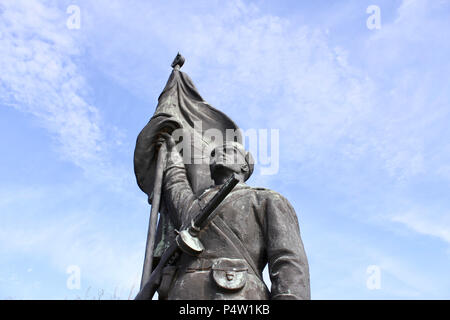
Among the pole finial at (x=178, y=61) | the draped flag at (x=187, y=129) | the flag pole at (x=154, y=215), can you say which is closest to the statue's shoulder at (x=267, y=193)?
the draped flag at (x=187, y=129)

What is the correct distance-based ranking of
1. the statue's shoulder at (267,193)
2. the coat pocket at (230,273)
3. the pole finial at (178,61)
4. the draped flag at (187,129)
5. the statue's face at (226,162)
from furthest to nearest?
the pole finial at (178,61)
the draped flag at (187,129)
the statue's face at (226,162)
the statue's shoulder at (267,193)
the coat pocket at (230,273)

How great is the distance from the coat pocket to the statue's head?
40.8 inches

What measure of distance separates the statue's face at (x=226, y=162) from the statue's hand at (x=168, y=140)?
2.30 ft

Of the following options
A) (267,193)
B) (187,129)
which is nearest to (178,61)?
(187,129)

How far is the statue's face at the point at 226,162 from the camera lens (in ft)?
18.9

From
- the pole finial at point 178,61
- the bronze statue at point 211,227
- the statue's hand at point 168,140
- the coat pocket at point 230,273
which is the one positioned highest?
the pole finial at point 178,61

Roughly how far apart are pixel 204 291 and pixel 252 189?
1.19 metres

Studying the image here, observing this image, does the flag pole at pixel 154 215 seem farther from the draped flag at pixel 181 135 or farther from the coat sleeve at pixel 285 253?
the coat sleeve at pixel 285 253

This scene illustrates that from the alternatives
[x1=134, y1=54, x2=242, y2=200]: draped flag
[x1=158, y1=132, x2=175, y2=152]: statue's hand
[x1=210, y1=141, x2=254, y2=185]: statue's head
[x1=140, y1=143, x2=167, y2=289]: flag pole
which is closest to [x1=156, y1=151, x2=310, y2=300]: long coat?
[x1=210, y1=141, x2=254, y2=185]: statue's head

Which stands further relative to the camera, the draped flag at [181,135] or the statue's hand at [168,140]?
the statue's hand at [168,140]

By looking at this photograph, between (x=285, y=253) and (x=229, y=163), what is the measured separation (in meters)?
1.18
